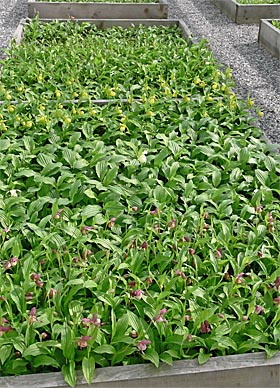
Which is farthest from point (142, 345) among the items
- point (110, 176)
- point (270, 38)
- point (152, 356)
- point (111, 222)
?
point (270, 38)

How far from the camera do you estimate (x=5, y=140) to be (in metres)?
3.90

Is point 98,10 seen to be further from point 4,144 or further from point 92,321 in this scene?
point 92,321

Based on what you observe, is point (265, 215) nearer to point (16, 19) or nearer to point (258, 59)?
point (258, 59)

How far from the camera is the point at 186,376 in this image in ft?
7.33

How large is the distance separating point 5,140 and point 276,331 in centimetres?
230

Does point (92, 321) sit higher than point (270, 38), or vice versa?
point (92, 321)

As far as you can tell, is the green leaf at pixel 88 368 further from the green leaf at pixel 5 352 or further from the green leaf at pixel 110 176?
the green leaf at pixel 110 176

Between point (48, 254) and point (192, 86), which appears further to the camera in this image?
point (192, 86)

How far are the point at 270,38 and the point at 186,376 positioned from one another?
5.82m

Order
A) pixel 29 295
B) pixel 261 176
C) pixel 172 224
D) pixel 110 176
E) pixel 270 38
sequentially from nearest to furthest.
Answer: pixel 29 295
pixel 172 224
pixel 110 176
pixel 261 176
pixel 270 38

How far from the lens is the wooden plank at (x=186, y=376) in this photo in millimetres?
2191

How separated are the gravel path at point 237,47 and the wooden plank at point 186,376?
2669 millimetres

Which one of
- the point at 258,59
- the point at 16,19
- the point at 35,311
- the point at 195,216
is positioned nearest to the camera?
the point at 35,311

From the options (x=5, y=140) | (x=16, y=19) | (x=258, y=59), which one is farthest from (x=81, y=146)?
(x=16, y=19)
